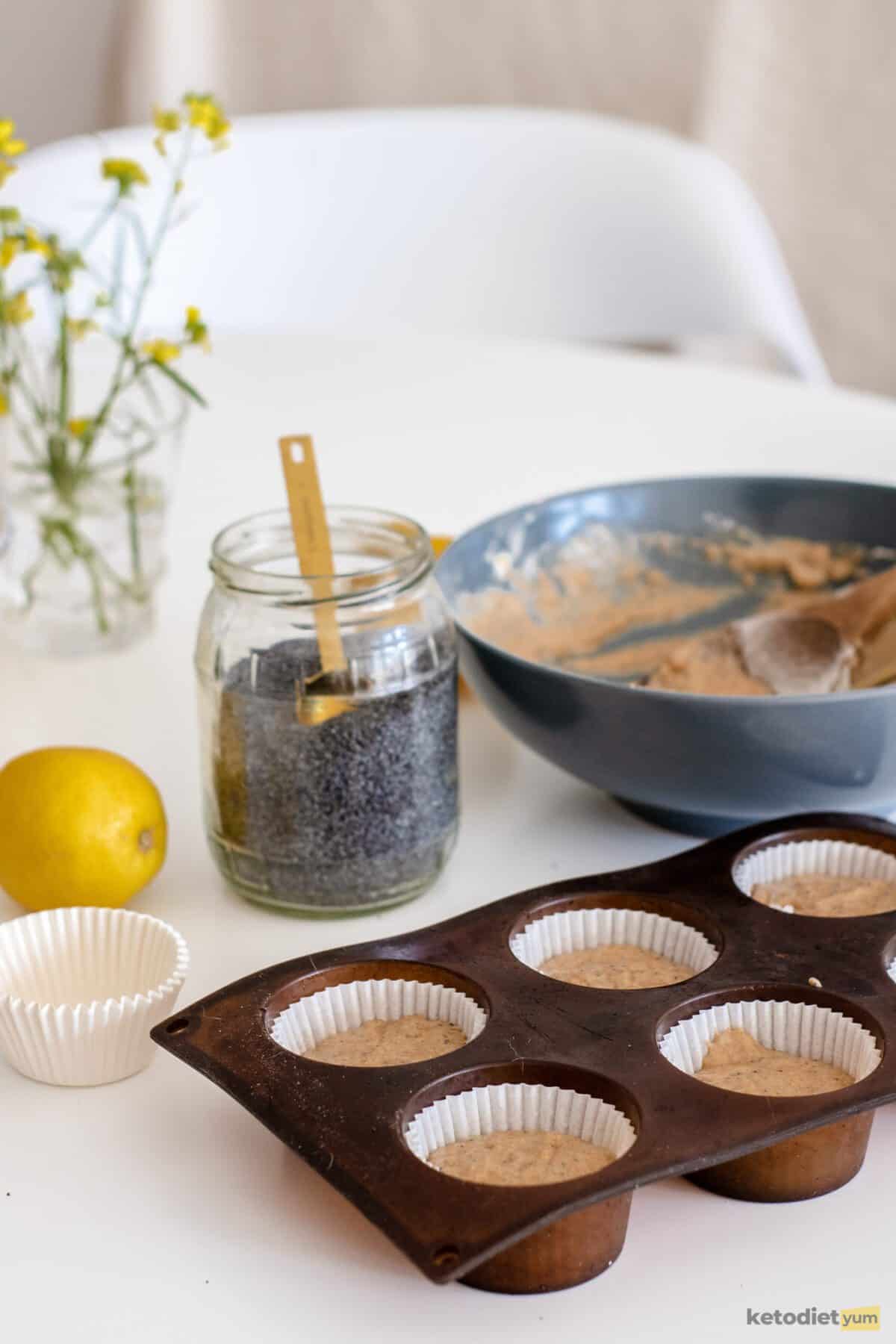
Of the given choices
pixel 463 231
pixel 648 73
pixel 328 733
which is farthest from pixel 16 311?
pixel 648 73

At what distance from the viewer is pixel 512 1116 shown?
65cm

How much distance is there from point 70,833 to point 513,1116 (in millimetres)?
303

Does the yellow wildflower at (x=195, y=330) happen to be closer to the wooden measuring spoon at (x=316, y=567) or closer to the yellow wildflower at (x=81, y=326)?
the yellow wildflower at (x=81, y=326)

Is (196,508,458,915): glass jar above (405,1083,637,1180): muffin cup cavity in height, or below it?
above

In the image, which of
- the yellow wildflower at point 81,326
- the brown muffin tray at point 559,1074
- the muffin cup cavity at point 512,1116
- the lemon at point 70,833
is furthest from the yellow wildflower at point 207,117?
the muffin cup cavity at point 512,1116

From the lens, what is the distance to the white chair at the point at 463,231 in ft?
6.57

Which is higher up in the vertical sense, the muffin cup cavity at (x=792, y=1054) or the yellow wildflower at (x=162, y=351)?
the yellow wildflower at (x=162, y=351)

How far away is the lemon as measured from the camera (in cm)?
82

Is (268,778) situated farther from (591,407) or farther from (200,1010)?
(591,407)

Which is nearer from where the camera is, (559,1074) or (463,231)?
(559,1074)

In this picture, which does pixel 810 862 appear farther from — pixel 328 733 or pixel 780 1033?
pixel 328 733

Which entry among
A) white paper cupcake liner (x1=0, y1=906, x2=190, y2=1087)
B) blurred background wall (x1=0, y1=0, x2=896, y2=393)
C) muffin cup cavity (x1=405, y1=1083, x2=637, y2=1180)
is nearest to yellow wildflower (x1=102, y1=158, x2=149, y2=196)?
white paper cupcake liner (x1=0, y1=906, x2=190, y2=1087)

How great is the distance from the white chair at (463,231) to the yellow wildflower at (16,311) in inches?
39.2

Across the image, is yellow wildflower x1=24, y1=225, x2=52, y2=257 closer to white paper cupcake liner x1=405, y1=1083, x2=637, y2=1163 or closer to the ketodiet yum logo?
white paper cupcake liner x1=405, y1=1083, x2=637, y2=1163
